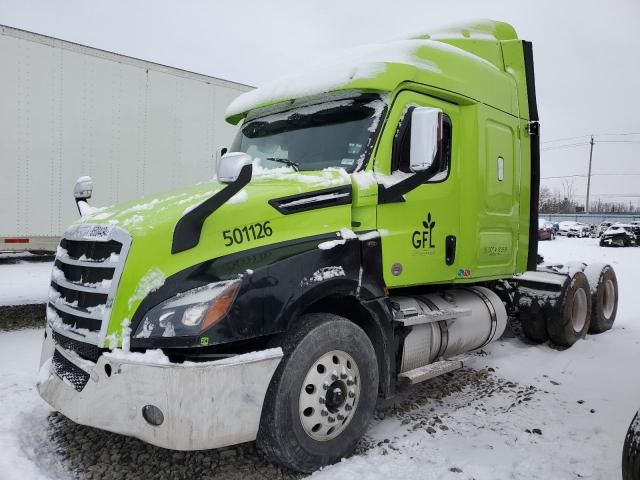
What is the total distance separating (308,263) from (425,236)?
134 centimetres

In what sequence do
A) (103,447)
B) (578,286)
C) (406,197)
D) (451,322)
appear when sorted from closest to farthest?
(103,447) < (406,197) < (451,322) < (578,286)

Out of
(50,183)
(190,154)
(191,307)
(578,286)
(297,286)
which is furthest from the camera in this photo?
(190,154)

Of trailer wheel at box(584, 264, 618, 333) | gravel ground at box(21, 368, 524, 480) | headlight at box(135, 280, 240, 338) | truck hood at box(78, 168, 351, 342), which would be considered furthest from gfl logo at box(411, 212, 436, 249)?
trailer wheel at box(584, 264, 618, 333)

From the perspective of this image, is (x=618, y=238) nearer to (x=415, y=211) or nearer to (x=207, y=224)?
(x=415, y=211)

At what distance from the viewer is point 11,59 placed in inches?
277

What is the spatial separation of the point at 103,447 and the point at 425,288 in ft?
9.88

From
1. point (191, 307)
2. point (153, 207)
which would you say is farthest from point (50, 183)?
point (191, 307)

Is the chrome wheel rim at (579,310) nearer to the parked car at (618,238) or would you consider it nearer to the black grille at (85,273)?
the black grille at (85,273)

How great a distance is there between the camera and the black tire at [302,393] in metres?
3.04

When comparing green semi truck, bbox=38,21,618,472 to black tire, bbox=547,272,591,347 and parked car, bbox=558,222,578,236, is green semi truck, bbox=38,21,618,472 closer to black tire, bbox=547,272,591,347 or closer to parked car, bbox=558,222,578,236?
black tire, bbox=547,272,591,347

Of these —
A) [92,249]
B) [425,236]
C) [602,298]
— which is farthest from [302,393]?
[602,298]

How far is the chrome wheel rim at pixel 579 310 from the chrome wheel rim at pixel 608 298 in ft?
2.99

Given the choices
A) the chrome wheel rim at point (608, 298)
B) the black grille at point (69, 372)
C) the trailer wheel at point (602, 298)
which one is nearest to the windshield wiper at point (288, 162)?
the black grille at point (69, 372)

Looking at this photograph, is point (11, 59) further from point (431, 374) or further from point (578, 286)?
point (578, 286)
